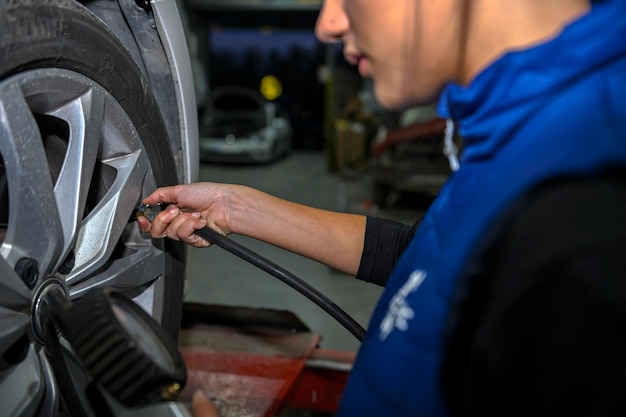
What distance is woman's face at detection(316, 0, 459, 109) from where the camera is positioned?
0.71 metres

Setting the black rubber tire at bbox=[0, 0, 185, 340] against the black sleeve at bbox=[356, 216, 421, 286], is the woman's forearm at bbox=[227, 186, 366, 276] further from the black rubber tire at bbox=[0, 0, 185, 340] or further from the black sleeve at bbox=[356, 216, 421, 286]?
the black rubber tire at bbox=[0, 0, 185, 340]

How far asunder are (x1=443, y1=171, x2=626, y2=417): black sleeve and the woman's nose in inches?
14.2

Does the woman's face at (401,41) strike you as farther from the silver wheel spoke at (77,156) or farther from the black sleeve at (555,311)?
the silver wheel spoke at (77,156)

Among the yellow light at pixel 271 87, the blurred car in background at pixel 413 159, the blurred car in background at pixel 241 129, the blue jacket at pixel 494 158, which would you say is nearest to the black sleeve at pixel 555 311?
the blue jacket at pixel 494 158

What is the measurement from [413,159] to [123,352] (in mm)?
5819

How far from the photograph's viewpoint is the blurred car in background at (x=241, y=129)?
33.3 ft

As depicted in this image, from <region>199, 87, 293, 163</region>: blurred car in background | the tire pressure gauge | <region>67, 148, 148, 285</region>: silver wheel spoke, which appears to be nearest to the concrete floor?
<region>67, 148, 148, 285</region>: silver wheel spoke

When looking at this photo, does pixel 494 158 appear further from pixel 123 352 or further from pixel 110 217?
pixel 110 217

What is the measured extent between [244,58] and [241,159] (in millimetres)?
8280

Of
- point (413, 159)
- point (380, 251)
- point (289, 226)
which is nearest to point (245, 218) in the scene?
point (289, 226)

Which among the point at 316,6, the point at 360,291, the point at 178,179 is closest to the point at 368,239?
the point at 178,179

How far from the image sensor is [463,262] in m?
0.63

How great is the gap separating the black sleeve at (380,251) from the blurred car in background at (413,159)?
14.3 ft

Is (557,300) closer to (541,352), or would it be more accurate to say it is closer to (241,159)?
(541,352)
